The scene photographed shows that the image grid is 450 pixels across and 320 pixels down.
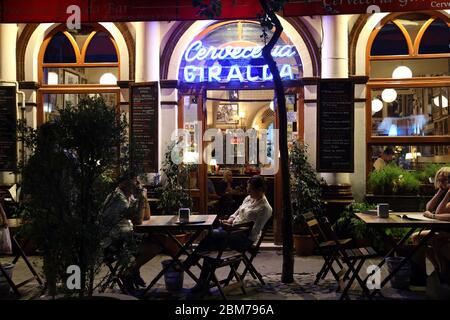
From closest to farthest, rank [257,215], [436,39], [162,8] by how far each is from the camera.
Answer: [257,215]
[162,8]
[436,39]

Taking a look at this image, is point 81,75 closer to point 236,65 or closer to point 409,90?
point 236,65

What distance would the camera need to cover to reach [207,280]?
225 inches

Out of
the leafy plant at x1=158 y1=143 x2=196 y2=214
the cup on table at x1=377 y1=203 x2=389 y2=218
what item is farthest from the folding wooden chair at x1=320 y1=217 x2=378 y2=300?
the leafy plant at x1=158 y1=143 x2=196 y2=214

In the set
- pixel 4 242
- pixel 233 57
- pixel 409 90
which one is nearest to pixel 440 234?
pixel 409 90

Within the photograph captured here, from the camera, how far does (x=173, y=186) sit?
8.41 metres

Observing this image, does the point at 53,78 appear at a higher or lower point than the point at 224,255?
higher

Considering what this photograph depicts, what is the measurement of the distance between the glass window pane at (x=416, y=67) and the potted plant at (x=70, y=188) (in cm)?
562

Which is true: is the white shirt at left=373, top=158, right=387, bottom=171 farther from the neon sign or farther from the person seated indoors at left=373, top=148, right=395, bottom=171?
the neon sign

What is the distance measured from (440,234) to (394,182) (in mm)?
2549

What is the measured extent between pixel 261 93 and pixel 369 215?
843 cm

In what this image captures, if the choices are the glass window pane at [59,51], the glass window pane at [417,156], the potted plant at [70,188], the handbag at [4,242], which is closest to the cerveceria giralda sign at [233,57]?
the glass window pane at [417,156]

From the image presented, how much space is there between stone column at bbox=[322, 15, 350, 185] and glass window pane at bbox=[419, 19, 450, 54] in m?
1.27

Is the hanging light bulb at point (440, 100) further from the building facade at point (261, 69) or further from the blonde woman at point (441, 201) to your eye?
the blonde woman at point (441, 201)
